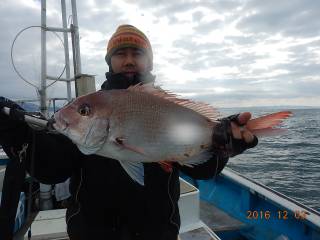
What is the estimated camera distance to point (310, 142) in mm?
24438

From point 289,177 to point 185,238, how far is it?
1067 centimetres

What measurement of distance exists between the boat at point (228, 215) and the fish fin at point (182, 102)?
184 centimetres

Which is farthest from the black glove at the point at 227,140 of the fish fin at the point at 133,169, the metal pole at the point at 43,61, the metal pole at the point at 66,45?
the metal pole at the point at 66,45

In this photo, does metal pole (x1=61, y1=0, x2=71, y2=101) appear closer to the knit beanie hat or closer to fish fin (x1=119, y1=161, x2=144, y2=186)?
the knit beanie hat

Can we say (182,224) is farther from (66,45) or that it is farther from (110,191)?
(66,45)

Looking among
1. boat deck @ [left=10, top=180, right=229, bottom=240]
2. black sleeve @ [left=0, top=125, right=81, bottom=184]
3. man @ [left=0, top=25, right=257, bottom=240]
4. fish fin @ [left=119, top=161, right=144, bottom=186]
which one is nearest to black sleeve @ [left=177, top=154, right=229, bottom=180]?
man @ [left=0, top=25, right=257, bottom=240]

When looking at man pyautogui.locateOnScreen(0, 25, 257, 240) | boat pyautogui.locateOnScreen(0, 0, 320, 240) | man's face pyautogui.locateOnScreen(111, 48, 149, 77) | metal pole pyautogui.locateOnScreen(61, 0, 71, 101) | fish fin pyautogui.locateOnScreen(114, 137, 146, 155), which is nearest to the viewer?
fish fin pyautogui.locateOnScreen(114, 137, 146, 155)

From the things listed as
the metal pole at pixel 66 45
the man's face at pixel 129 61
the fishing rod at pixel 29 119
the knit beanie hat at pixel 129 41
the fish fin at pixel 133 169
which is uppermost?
the metal pole at pixel 66 45

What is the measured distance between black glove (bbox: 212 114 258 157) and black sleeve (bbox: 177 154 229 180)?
7.6 inches

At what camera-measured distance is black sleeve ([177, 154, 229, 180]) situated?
2736 millimetres

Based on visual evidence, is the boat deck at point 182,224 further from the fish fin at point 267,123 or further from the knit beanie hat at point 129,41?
the fish fin at point 267,123

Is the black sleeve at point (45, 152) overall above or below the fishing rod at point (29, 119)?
below

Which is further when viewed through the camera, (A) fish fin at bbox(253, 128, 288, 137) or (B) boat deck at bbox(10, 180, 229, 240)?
(B) boat deck at bbox(10, 180, 229, 240)

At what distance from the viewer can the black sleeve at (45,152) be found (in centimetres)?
246
